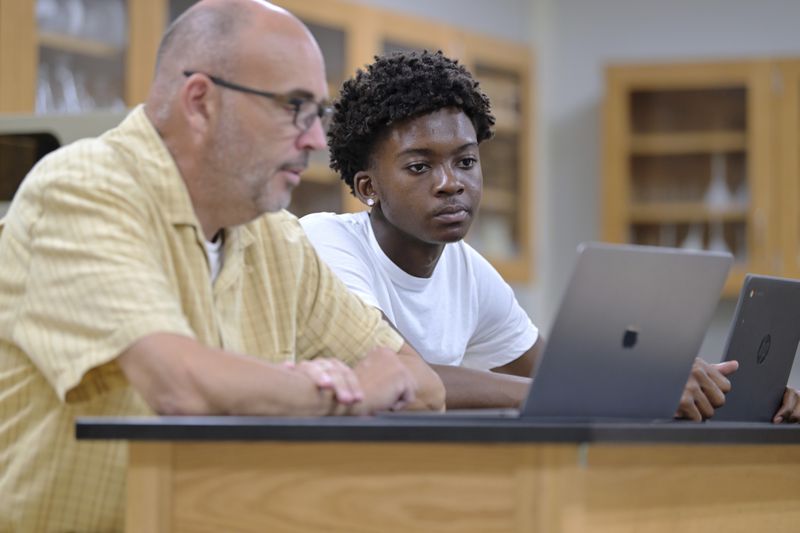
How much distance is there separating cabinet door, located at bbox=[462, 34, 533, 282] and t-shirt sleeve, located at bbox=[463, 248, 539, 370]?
7.90 ft

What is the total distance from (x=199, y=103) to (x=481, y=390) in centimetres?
68

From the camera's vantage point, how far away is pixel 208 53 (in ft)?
5.15

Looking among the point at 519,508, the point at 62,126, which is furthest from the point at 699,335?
the point at 62,126

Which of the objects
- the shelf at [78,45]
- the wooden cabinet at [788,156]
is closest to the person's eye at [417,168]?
the shelf at [78,45]

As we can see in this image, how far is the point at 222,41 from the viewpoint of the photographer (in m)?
1.56

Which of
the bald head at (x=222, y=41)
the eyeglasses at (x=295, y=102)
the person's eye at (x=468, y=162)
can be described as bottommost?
the person's eye at (x=468, y=162)

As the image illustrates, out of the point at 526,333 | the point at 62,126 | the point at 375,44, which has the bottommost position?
the point at 526,333

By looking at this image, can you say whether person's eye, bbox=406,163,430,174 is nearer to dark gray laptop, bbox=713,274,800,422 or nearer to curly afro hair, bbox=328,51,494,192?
curly afro hair, bbox=328,51,494,192

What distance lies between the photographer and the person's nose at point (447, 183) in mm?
2244

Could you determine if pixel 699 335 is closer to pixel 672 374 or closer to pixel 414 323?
pixel 672 374

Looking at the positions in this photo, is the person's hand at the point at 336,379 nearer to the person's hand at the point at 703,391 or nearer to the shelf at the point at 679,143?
the person's hand at the point at 703,391

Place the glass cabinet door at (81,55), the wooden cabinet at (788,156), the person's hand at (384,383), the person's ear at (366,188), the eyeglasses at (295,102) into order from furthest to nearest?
1. the wooden cabinet at (788,156)
2. the glass cabinet door at (81,55)
3. the person's ear at (366,188)
4. the eyeglasses at (295,102)
5. the person's hand at (384,383)

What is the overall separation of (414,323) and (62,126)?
0.78 metres

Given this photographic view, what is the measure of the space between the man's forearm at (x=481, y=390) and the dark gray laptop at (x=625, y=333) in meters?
0.55
